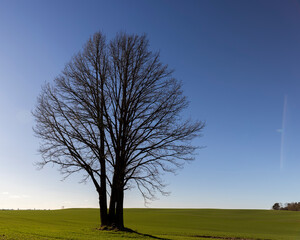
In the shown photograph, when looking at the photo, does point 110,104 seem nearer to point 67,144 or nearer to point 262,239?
point 67,144

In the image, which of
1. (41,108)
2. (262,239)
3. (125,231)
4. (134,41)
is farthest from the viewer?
(262,239)

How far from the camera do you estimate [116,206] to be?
843 inches

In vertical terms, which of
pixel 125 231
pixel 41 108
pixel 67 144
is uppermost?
pixel 41 108

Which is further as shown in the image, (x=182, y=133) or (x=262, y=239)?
→ (x=262, y=239)

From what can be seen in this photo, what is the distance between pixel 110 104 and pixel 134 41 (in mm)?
5637

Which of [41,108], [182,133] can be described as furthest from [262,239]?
[41,108]

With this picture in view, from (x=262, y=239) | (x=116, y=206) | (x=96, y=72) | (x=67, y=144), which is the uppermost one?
(x=96, y=72)

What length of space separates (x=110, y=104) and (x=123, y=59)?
383cm

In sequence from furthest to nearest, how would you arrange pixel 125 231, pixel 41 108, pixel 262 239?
pixel 262 239
pixel 41 108
pixel 125 231

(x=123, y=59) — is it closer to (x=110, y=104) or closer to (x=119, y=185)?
(x=110, y=104)

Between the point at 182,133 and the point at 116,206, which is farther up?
the point at 182,133

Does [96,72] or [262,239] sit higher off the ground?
[96,72]

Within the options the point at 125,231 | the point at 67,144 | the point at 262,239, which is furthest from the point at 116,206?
the point at 262,239

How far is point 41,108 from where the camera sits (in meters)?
21.8
